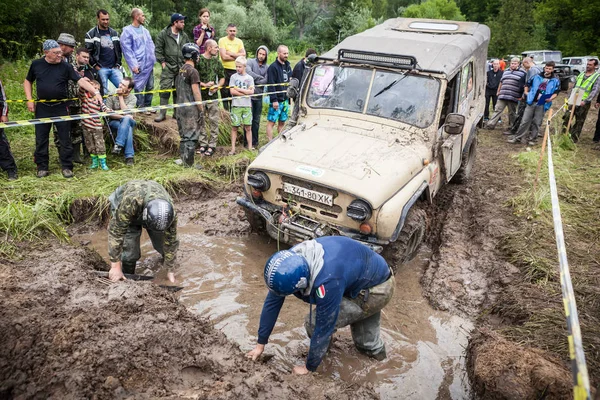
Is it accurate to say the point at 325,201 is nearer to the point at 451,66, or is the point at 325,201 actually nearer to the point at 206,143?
the point at 451,66

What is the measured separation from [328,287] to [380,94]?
3315mm

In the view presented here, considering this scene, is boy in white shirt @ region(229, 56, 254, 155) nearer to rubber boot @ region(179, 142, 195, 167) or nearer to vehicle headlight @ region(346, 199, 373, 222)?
rubber boot @ region(179, 142, 195, 167)

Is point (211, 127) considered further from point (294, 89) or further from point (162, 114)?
point (294, 89)

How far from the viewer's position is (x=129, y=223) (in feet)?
14.7

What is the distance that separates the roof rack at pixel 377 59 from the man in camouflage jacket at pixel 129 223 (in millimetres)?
2969

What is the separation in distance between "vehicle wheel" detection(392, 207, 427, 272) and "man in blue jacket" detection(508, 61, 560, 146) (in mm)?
7202

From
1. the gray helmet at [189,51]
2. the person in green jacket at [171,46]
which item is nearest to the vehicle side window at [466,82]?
the gray helmet at [189,51]

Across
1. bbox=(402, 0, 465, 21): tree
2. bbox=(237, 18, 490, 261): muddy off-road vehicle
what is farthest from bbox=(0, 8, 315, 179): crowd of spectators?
bbox=(402, 0, 465, 21): tree

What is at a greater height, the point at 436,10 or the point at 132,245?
the point at 436,10

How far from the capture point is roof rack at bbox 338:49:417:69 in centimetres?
571

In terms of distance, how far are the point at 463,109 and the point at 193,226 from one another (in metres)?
4.13

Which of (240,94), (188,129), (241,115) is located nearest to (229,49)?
(240,94)

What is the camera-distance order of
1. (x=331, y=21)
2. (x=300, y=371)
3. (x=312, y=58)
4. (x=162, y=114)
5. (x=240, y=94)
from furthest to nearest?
(x=331, y=21), (x=162, y=114), (x=240, y=94), (x=312, y=58), (x=300, y=371)

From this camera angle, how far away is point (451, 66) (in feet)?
19.3
